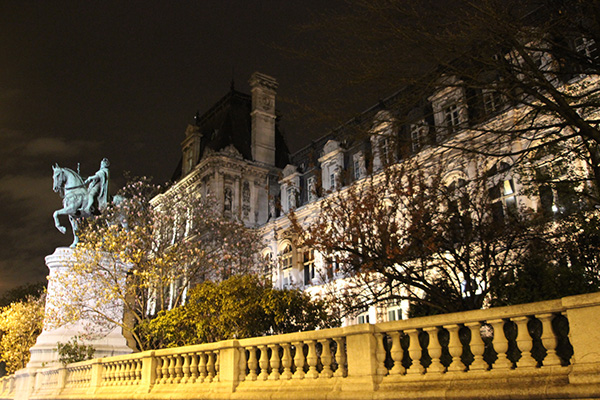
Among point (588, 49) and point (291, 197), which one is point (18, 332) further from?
point (588, 49)


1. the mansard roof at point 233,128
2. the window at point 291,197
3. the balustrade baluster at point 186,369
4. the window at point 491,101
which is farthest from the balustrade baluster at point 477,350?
the mansard roof at point 233,128

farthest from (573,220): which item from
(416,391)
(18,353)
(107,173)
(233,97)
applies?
(233,97)

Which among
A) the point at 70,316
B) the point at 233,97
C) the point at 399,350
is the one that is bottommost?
the point at 399,350

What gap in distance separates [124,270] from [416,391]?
52.3 ft

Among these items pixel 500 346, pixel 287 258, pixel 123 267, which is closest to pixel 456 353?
pixel 500 346

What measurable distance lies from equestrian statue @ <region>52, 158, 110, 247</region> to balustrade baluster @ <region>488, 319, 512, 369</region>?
59.7ft

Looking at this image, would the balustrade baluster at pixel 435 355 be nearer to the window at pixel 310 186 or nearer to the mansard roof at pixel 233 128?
the window at pixel 310 186

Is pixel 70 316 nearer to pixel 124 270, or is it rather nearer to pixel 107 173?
pixel 124 270

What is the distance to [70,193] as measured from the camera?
819 inches

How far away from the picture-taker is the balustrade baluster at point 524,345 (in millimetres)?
5504

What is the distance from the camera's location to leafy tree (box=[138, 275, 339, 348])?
1274 centimetres

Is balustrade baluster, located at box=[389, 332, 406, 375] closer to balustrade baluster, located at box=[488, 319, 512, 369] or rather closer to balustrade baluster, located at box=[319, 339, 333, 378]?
balustrade baluster, located at box=[319, 339, 333, 378]

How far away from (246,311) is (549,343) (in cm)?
832

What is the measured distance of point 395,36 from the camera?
8203 mm
